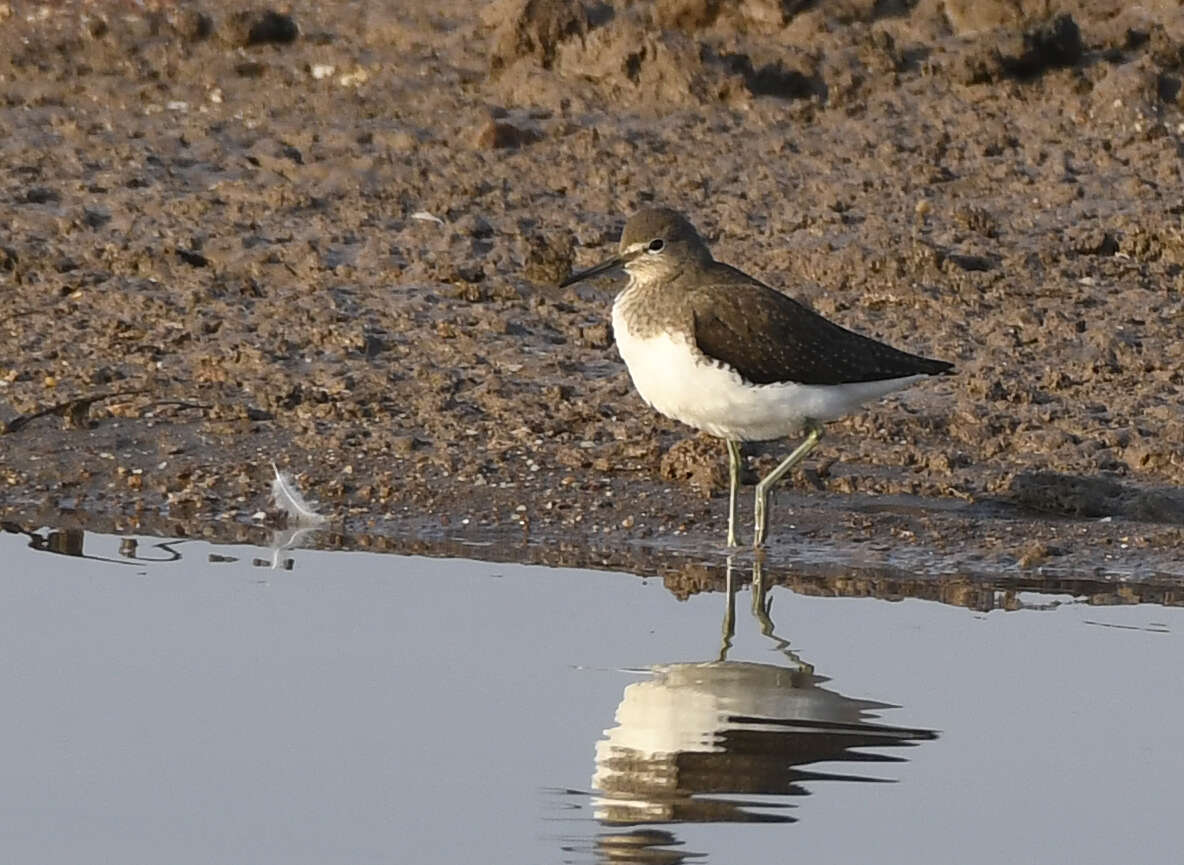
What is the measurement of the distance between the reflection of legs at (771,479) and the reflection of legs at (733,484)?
0.08 m

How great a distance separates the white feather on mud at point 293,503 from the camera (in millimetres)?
8844

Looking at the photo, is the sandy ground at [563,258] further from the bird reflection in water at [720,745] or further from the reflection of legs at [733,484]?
the bird reflection in water at [720,745]

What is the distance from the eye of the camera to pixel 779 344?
849 cm

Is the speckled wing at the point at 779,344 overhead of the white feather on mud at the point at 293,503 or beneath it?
overhead

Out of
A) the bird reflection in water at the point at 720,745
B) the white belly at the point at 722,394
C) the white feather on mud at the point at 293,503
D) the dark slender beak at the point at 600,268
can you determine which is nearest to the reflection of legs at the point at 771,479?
the white belly at the point at 722,394

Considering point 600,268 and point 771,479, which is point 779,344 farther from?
point 600,268

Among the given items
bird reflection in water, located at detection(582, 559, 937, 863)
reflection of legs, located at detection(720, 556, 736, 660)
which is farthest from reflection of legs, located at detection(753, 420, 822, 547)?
bird reflection in water, located at detection(582, 559, 937, 863)

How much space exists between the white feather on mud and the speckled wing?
1568 mm

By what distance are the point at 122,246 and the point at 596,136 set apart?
2508 mm

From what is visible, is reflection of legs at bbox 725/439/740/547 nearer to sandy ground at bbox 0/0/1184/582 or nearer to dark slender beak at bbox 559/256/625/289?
sandy ground at bbox 0/0/1184/582

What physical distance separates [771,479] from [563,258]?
2.84 metres

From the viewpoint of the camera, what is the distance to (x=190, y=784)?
6.18 metres

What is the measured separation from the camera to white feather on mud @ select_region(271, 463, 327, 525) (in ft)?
29.0

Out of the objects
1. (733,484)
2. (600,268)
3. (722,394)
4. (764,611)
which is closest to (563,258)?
(600,268)
